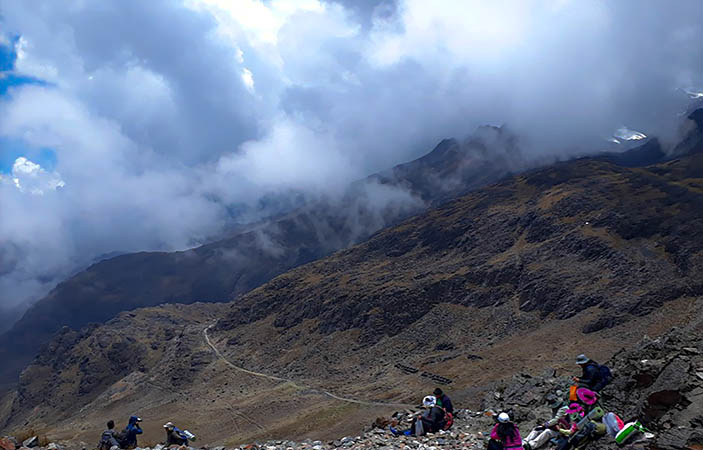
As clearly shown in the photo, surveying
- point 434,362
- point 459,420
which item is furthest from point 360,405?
point 459,420

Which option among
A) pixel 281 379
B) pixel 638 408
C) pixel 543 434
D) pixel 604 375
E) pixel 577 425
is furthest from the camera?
pixel 281 379

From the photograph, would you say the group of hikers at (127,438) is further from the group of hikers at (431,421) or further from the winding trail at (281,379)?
the winding trail at (281,379)

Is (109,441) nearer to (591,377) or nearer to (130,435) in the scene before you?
(130,435)

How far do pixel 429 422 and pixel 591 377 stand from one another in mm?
7483

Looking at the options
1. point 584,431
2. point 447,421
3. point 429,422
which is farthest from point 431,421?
point 584,431

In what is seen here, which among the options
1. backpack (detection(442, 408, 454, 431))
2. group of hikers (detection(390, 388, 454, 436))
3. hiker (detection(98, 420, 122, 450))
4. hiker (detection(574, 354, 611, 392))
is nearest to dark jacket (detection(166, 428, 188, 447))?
hiker (detection(98, 420, 122, 450))

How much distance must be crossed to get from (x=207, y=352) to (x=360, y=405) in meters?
62.7

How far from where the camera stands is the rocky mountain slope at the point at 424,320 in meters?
72.1

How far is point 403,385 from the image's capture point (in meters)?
74.8

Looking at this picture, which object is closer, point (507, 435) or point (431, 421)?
point (507, 435)

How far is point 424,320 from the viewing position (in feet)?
331

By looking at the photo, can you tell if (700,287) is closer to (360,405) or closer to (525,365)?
(525,365)

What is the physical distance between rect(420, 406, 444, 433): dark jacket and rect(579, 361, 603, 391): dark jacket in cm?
670

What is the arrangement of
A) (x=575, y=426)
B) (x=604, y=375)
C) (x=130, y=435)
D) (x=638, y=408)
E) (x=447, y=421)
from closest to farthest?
(x=638, y=408), (x=575, y=426), (x=604, y=375), (x=130, y=435), (x=447, y=421)
